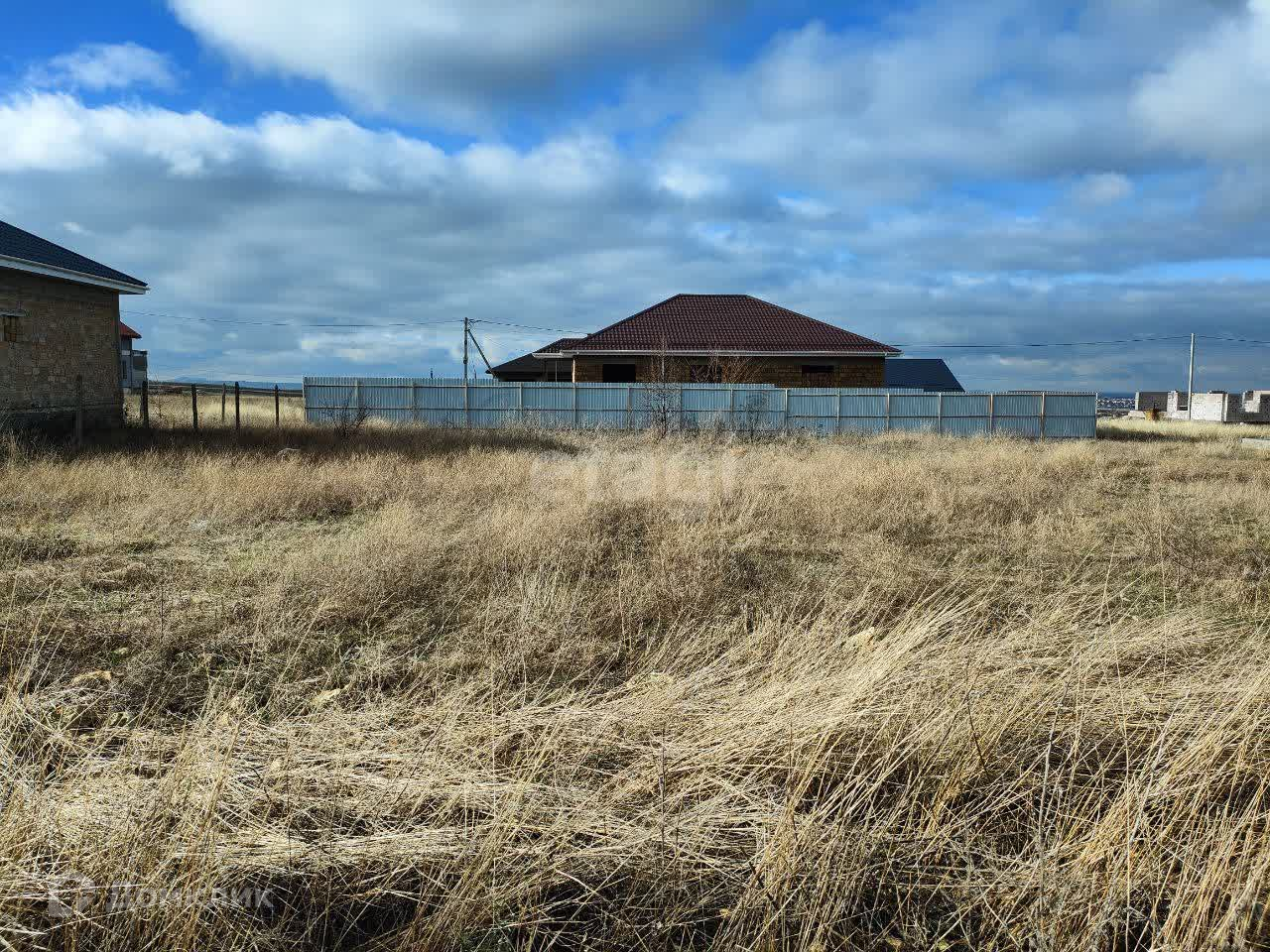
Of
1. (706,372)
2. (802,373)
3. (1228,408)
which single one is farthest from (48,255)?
(1228,408)

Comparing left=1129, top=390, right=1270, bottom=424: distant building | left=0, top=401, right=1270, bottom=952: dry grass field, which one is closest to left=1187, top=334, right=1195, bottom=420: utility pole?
left=1129, top=390, right=1270, bottom=424: distant building

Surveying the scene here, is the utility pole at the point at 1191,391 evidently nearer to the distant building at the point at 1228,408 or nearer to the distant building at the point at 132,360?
the distant building at the point at 1228,408

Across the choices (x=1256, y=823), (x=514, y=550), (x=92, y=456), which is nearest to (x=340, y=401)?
(x=92, y=456)

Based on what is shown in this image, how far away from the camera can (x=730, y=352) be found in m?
23.8

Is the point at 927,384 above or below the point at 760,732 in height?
above

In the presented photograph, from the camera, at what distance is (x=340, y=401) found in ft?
73.6

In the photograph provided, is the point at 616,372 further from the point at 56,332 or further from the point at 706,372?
the point at 56,332

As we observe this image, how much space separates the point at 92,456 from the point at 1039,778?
1266 cm

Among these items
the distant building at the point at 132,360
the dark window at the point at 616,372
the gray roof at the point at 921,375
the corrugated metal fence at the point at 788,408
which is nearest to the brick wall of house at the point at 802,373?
the dark window at the point at 616,372

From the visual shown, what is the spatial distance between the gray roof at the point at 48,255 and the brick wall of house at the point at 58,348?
1.21 feet

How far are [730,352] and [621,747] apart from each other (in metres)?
21.8

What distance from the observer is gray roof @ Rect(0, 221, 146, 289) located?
12.7 meters

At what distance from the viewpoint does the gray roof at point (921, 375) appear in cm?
3691

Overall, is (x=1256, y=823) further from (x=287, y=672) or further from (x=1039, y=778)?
(x=287, y=672)
